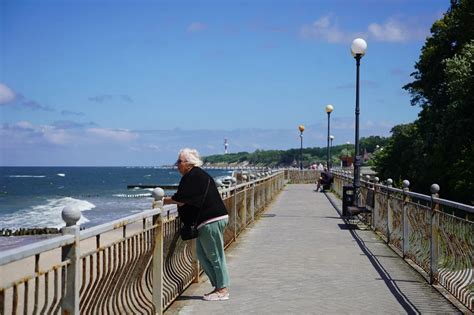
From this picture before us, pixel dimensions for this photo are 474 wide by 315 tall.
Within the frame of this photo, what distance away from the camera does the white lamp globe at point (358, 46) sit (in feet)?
53.4

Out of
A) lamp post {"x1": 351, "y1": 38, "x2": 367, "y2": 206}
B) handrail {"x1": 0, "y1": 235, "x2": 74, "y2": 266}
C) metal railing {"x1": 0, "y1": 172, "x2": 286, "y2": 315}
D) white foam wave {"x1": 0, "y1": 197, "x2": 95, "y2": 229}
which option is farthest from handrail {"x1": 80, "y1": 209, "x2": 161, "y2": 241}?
white foam wave {"x1": 0, "y1": 197, "x2": 95, "y2": 229}

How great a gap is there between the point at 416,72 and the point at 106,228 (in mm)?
42988

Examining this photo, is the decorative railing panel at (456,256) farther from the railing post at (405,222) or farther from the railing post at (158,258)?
the railing post at (158,258)

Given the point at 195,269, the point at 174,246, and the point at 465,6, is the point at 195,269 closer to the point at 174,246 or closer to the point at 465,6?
the point at 174,246

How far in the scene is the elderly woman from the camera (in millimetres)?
6781

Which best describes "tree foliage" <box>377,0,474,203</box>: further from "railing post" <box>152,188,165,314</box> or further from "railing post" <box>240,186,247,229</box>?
"railing post" <box>152,188,165,314</box>

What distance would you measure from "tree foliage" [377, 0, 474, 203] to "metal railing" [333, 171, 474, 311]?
721 inches

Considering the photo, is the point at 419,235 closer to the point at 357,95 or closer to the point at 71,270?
the point at 71,270

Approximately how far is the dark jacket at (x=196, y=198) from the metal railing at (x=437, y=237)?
9.13 feet

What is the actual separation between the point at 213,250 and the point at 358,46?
10578 mm

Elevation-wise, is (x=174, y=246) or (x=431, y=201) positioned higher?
(x=431, y=201)

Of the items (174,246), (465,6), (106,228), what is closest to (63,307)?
(106,228)

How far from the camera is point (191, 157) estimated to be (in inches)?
274

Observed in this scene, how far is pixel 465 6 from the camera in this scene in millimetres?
35250
